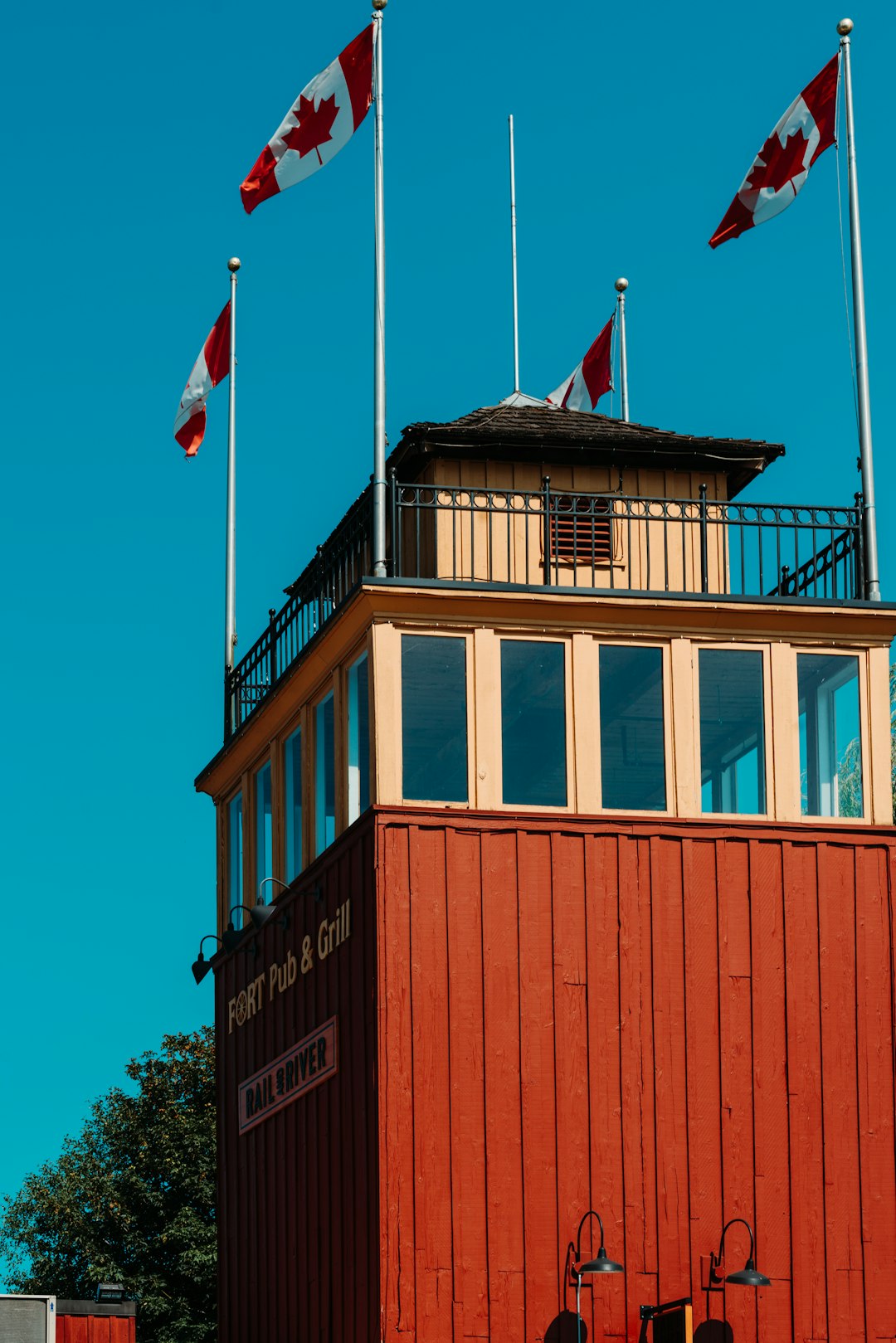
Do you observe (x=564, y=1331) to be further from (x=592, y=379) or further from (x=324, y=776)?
(x=592, y=379)

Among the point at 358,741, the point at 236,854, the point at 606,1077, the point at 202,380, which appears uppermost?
the point at 202,380

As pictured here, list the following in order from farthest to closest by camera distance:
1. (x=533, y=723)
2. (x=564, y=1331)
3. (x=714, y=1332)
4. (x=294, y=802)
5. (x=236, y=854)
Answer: (x=236, y=854), (x=294, y=802), (x=533, y=723), (x=714, y=1332), (x=564, y=1331)

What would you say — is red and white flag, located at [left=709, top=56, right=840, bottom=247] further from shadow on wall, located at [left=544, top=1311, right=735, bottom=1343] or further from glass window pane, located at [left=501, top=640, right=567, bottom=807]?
shadow on wall, located at [left=544, top=1311, right=735, bottom=1343]

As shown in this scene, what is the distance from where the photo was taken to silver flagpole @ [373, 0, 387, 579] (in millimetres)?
28156

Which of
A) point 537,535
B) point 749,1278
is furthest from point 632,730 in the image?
point 749,1278

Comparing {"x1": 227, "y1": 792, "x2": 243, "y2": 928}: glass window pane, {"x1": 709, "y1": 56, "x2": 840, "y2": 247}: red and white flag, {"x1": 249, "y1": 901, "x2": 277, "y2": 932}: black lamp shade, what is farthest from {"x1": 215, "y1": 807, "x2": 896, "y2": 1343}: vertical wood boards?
{"x1": 709, "y1": 56, "x2": 840, "y2": 247}: red and white flag

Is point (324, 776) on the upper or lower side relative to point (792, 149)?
lower

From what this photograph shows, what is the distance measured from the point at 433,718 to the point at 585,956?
270 cm

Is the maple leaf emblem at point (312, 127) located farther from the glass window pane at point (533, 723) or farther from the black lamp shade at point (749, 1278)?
the black lamp shade at point (749, 1278)

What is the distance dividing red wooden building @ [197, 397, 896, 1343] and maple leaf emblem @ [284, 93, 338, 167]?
3810 millimetres

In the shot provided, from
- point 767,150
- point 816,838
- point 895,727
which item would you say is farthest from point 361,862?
point 895,727

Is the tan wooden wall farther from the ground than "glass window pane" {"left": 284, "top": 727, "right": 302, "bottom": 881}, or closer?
farther from the ground

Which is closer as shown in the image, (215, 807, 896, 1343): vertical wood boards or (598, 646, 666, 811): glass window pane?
(215, 807, 896, 1343): vertical wood boards

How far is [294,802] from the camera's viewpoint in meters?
30.5
